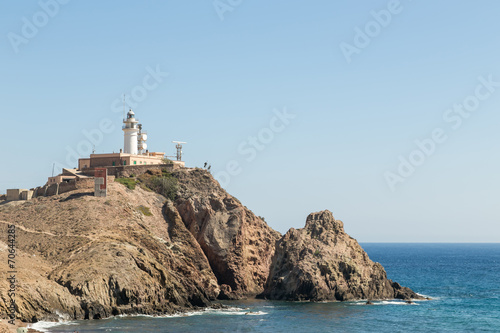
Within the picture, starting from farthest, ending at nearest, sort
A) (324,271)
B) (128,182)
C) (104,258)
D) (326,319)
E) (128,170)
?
(128,170)
(128,182)
(324,271)
(104,258)
(326,319)

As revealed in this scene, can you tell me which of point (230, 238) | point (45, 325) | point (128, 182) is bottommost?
point (45, 325)

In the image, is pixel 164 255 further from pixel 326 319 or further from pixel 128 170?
pixel 128 170

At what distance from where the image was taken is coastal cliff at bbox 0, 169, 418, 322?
63.8 m

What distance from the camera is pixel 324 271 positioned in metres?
81.1

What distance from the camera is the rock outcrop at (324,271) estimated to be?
79.9m

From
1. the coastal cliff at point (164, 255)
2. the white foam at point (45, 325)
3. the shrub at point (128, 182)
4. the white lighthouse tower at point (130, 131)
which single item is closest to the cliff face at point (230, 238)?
the coastal cliff at point (164, 255)

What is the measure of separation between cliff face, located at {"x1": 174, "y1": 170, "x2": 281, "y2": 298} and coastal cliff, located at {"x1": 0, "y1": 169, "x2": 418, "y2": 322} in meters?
0.14

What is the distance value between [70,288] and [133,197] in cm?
2863

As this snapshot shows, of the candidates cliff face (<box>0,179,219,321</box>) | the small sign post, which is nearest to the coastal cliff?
cliff face (<box>0,179,219,321</box>)

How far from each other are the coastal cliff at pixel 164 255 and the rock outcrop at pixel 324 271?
0.42ft

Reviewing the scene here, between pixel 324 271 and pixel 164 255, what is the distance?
1989 cm

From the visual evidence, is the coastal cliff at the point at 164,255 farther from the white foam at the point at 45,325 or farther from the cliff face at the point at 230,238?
the white foam at the point at 45,325

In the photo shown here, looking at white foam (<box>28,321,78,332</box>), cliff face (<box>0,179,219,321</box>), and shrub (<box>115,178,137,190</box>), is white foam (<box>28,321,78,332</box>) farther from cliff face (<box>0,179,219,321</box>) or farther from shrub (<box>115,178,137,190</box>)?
shrub (<box>115,178,137,190</box>)

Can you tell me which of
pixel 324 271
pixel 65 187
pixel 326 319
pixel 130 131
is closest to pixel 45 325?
pixel 326 319
